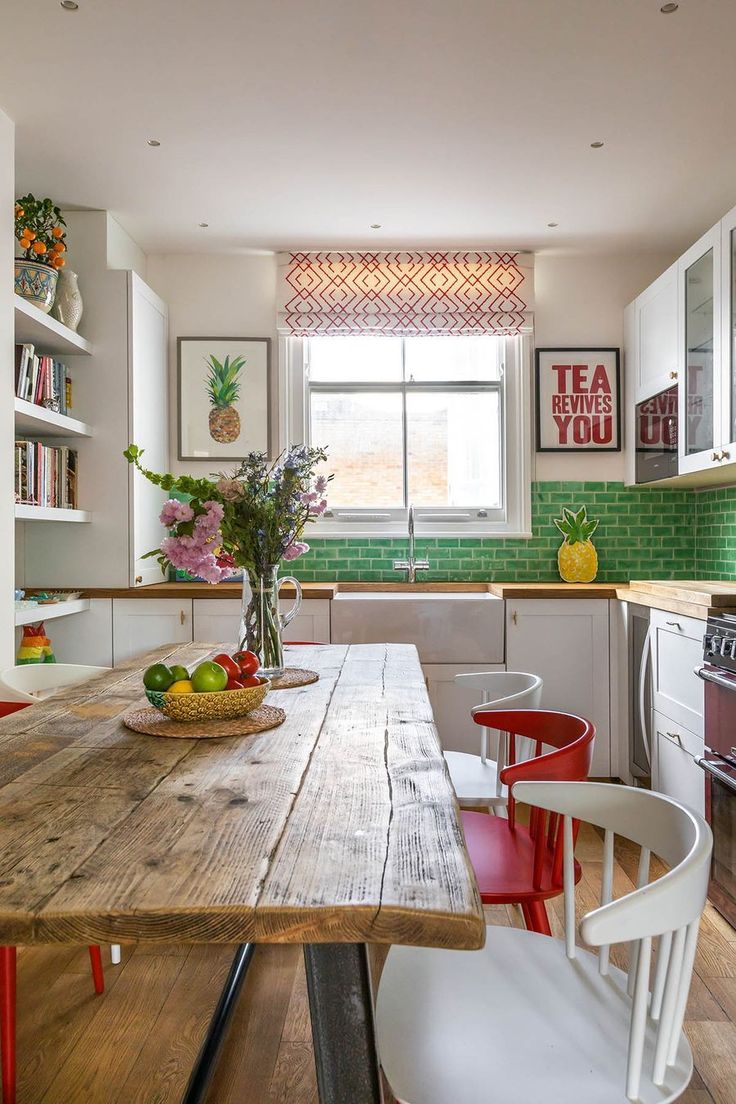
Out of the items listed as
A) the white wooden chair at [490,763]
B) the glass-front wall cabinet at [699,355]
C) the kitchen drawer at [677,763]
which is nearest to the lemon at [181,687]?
the white wooden chair at [490,763]

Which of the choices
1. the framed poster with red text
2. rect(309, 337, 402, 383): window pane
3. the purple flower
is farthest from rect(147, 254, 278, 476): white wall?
the purple flower

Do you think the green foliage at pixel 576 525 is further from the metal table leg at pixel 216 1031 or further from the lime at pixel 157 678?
→ the lime at pixel 157 678

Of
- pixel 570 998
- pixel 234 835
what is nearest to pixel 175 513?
pixel 234 835

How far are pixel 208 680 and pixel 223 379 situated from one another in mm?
3030

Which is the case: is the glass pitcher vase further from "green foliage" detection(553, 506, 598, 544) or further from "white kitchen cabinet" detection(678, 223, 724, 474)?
"green foliage" detection(553, 506, 598, 544)

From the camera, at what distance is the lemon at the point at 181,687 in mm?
1661

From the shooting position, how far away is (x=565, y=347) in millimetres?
4438

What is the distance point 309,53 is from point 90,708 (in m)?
2.11

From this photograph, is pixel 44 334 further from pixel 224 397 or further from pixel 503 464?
pixel 503 464

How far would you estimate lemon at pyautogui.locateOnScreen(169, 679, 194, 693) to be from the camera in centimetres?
166

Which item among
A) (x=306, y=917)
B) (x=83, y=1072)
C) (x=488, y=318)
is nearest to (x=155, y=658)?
(x=83, y=1072)

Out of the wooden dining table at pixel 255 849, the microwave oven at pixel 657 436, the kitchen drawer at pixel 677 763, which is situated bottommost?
the kitchen drawer at pixel 677 763

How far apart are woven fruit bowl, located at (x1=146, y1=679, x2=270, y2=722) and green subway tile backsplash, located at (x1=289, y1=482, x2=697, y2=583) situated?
2.71 m

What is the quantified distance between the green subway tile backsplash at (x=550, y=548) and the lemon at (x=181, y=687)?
8.99ft
